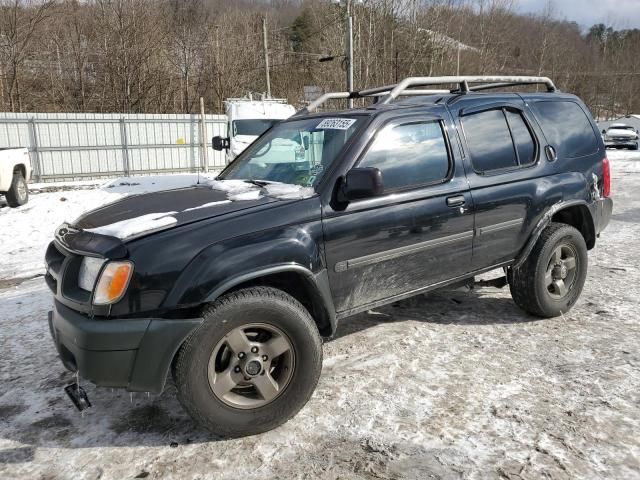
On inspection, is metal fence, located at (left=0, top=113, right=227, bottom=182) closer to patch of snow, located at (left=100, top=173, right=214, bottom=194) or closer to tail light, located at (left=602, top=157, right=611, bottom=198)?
patch of snow, located at (left=100, top=173, right=214, bottom=194)

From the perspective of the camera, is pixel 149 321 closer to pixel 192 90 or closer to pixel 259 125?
pixel 259 125

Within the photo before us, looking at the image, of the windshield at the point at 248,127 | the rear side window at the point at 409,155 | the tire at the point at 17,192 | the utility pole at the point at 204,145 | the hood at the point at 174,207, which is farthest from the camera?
the utility pole at the point at 204,145

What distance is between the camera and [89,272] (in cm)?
264

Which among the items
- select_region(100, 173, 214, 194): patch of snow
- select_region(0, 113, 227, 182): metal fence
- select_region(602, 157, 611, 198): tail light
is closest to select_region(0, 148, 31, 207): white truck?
select_region(100, 173, 214, 194): patch of snow

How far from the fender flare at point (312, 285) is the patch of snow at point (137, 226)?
446 mm

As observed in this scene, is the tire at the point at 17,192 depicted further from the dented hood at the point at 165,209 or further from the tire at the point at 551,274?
the tire at the point at 551,274

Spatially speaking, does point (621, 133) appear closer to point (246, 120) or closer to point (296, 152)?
point (246, 120)

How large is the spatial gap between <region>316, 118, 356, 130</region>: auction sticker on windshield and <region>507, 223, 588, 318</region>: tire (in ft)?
6.18

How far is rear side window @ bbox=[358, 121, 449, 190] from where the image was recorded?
3352 millimetres

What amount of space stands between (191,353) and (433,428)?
139 cm

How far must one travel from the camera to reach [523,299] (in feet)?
14.1

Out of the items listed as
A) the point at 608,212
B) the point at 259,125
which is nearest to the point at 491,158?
the point at 608,212

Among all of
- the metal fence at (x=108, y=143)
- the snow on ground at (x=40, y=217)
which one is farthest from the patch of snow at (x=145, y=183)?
the metal fence at (x=108, y=143)

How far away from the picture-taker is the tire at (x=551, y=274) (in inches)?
164
